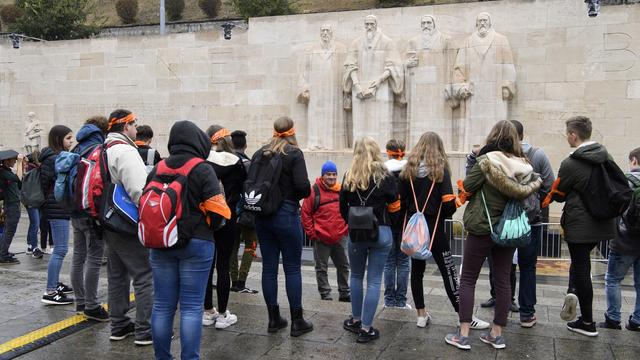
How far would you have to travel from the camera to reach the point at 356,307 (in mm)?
5078

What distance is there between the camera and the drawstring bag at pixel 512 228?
4500 mm

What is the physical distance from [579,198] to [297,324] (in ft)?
8.73

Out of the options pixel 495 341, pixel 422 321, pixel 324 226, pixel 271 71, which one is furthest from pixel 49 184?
pixel 271 71

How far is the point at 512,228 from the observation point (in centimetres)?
450

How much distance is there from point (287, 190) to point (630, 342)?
3.09m

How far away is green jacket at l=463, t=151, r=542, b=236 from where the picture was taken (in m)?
4.53

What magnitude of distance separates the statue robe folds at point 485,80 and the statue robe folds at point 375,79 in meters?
1.52

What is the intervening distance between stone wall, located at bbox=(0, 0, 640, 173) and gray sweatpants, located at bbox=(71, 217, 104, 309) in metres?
9.78

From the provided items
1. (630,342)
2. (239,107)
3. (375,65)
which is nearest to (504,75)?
(375,65)

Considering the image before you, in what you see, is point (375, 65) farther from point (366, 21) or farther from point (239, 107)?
point (239, 107)

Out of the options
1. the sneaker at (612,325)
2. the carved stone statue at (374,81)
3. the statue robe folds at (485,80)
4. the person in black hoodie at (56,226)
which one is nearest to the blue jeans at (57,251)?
the person in black hoodie at (56,226)

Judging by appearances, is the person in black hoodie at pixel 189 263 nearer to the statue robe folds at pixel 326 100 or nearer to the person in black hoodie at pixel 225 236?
the person in black hoodie at pixel 225 236

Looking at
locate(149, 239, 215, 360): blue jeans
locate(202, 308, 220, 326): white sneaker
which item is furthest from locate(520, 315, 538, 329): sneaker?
locate(149, 239, 215, 360): blue jeans

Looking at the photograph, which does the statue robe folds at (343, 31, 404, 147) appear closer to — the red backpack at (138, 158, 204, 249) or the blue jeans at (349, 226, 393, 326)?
the blue jeans at (349, 226, 393, 326)
